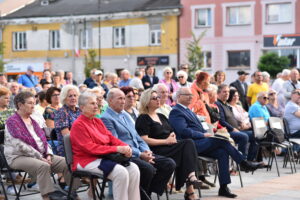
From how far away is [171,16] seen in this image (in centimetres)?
4200

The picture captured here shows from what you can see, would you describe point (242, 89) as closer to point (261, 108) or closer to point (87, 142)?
point (261, 108)

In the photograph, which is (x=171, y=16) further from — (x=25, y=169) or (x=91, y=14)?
(x=25, y=169)

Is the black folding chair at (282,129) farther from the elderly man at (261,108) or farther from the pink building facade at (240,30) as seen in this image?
the pink building facade at (240,30)

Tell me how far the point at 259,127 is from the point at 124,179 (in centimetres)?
528

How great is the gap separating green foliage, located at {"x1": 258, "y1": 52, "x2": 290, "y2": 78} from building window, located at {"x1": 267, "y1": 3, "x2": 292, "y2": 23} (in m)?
3.57

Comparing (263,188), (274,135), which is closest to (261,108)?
(274,135)

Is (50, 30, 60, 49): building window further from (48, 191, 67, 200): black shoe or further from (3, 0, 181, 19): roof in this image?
(48, 191, 67, 200): black shoe

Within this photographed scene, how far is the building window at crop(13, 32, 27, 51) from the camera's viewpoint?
1900 inches

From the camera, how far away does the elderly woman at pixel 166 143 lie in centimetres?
836

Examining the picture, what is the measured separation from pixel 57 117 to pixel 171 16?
33884 millimetres

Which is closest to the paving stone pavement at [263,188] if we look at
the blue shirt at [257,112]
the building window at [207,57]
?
the blue shirt at [257,112]

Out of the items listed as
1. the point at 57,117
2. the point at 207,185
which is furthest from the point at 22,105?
the point at 207,185

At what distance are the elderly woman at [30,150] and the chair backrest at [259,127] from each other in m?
4.73

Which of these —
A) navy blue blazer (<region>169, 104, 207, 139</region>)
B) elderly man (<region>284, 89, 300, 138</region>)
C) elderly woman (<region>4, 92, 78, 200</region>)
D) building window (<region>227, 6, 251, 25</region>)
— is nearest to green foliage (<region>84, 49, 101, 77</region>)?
Result: building window (<region>227, 6, 251, 25</region>)
